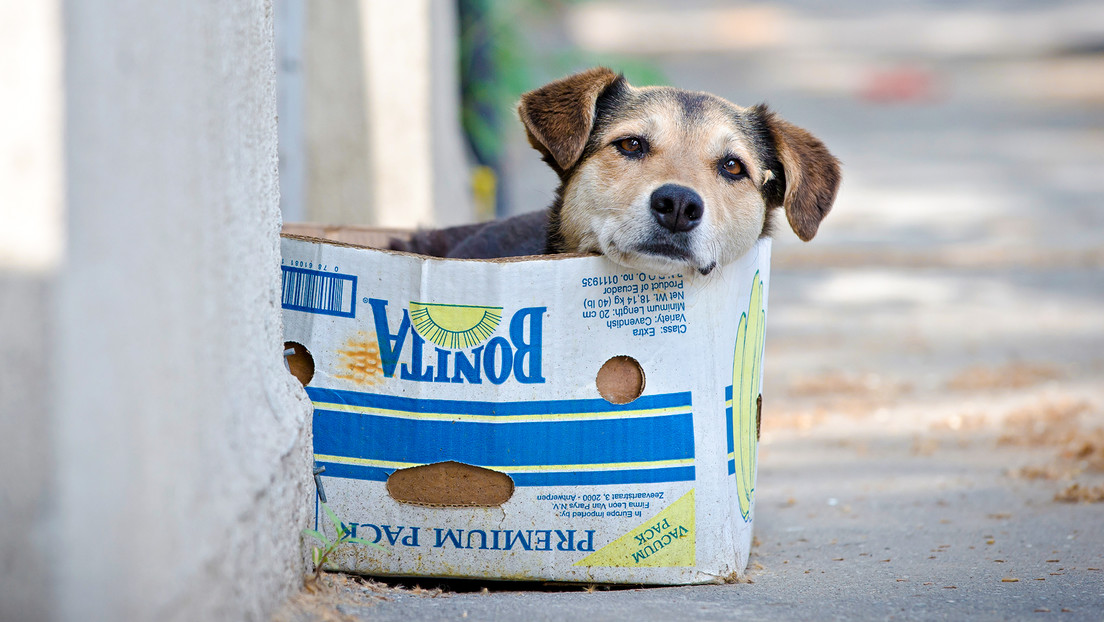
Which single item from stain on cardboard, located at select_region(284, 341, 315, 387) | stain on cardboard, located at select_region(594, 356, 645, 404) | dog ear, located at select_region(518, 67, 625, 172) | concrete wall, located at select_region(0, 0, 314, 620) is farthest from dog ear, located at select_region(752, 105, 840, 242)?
concrete wall, located at select_region(0, 0, 314, 620)

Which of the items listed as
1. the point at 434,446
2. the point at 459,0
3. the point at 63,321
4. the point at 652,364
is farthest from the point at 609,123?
the point at 459,0

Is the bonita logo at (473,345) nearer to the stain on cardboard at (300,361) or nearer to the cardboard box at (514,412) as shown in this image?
the cardboard box at (514,412)

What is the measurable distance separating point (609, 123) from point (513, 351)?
1.07m

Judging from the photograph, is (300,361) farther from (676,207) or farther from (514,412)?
(676,207)

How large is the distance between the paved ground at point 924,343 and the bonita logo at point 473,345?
539 millimetres

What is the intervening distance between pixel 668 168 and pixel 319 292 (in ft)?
3.69

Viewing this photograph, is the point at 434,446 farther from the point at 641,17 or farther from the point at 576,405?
the point at 641,17

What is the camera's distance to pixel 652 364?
2.38 meters

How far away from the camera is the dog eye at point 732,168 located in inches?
118

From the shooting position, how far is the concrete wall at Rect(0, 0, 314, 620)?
1382 millimetres

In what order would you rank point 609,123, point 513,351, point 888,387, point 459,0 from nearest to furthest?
point 513,351, point 609,123, point 888,387, point 459,0

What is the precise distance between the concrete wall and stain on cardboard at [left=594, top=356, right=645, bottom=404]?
3.14 feet

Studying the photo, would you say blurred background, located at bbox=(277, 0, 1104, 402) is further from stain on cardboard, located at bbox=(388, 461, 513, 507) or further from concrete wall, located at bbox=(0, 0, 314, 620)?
concrete wall, located at bbox=(0, 0, 314, 620)

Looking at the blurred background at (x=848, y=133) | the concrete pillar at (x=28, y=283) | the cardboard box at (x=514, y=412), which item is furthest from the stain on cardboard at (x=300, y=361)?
the blurred background at (x=848, y=133)
